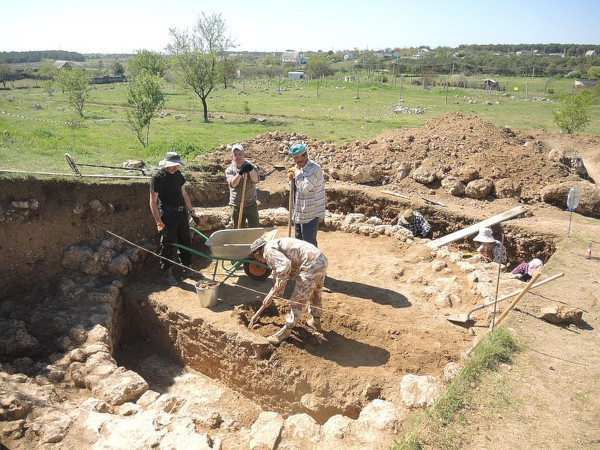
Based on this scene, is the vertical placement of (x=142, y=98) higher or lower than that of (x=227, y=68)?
lower

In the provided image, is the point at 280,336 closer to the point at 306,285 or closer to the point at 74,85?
the point at 306,285

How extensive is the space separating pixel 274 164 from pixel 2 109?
69.1 ft

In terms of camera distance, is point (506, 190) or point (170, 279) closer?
point (170, 279)

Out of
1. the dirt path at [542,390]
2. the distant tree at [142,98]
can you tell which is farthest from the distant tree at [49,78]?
the dirt path at [542,390]

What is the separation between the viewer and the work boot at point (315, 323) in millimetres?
5683

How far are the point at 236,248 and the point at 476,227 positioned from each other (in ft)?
16.7

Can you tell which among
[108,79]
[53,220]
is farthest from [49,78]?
[53,220]

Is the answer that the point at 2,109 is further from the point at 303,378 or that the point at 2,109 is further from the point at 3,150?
the point at 303,378

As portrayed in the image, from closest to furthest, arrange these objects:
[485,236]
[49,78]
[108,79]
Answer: [485,236] → [49,78] → [108,79]

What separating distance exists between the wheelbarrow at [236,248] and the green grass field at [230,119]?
390 centimetres

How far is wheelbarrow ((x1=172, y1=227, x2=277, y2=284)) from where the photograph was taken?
622 cm

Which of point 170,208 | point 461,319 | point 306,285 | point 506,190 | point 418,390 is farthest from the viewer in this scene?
point 506,190

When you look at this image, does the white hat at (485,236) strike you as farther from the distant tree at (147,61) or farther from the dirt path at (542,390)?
the distant tree at (147,61)

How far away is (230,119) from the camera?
78.8ft
